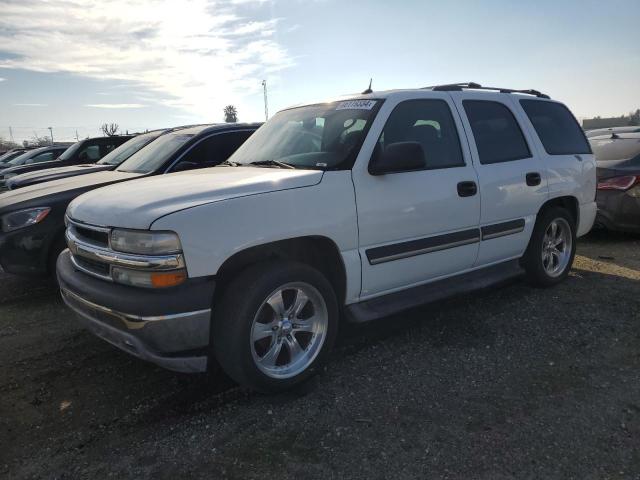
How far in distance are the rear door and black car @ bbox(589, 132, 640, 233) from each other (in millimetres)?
2736

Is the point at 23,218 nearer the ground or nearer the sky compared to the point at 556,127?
nearer the ground

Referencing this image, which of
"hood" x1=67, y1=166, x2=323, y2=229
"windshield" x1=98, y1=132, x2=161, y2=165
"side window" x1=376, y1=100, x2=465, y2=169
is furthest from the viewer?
"windshield" x1=98, y1=132, x2=161, y2=165

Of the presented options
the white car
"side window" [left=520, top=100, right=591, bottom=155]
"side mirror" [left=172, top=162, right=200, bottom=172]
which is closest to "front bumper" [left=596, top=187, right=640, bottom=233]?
"side window" [left=520, top=100, right=591, bottom=155]

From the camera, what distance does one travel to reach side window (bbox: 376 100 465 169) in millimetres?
3646

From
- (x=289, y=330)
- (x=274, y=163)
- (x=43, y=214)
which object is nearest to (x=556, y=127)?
(x=274, y=163)

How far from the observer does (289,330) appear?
312 cm

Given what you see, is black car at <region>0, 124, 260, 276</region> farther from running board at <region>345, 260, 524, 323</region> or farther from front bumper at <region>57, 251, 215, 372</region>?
running board at <region>345, 260, 524, 323</region>

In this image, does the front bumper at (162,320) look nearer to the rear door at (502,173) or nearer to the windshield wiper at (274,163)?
the windshield wiper at (274,163)

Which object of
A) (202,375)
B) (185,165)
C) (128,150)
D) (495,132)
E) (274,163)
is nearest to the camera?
(202,375)

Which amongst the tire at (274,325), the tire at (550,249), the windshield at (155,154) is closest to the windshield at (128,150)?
the windshield at (155,154)

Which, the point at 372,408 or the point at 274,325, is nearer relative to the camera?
the point at 372,408

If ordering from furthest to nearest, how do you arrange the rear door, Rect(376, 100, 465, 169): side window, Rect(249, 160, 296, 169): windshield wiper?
the rear door, Rect(376, 100, 465, 169): side window, Rect(249, 160, 296, 169): windshield wiper

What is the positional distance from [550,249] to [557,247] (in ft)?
0.60

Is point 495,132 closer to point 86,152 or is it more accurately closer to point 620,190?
point 620,190
